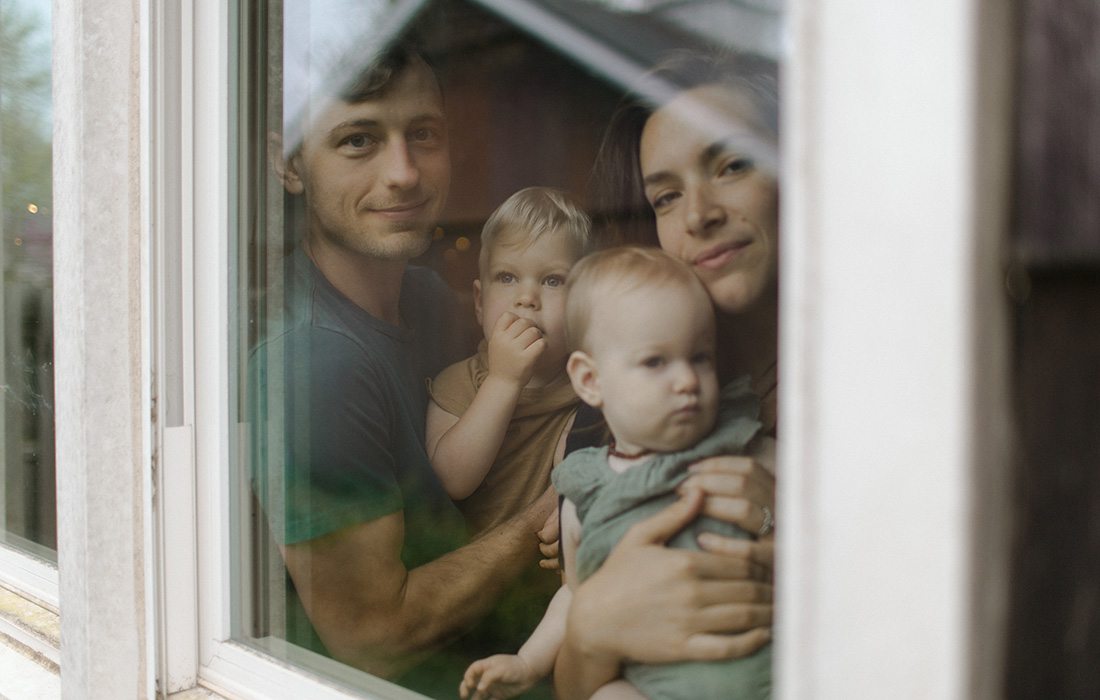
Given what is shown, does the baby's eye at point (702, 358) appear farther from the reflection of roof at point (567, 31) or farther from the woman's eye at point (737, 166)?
the reflection of roof at point (567, 31)

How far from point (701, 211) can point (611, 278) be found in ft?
0.54

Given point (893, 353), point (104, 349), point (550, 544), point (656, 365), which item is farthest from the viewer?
point (104, 349)

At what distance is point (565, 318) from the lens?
1.23m

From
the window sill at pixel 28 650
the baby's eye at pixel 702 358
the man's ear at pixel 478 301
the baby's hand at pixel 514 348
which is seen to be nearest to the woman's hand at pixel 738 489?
the baby's eye at pixel 702 358

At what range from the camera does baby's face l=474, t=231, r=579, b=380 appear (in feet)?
4.06

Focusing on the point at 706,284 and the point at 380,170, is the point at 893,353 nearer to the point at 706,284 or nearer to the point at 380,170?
Result: the point at 706,284

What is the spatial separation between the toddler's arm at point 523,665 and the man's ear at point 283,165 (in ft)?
2.87

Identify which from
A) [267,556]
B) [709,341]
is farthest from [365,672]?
[709,341]

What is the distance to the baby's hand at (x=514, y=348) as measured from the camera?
1.29 meters

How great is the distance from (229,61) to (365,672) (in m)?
1.12

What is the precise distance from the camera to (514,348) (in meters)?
1.31

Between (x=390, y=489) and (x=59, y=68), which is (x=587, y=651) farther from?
(x=59, y=68)

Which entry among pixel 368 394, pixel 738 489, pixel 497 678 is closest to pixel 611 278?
pixel 738 489

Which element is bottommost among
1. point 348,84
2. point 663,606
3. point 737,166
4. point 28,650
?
point 28,650
